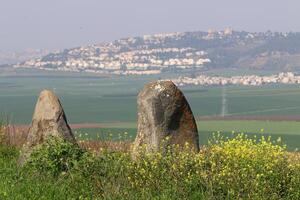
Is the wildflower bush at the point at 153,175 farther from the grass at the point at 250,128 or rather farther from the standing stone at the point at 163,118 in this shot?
the grass at the point at 250,128

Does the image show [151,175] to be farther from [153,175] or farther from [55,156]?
[55,156]

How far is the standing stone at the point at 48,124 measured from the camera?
1630cm

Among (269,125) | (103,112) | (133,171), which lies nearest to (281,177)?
(133,171)

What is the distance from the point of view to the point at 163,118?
1734 cm

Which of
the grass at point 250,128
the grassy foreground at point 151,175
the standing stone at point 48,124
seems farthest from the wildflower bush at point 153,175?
the grass at point 250,128

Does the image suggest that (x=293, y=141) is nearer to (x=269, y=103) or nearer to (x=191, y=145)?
(x=191, y=145)

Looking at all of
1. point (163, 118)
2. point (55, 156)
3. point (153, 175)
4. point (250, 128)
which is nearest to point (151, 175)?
point (153, 175)

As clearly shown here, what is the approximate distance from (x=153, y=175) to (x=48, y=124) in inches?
174

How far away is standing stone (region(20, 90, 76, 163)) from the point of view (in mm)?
16297

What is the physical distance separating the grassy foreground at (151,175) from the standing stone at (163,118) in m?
2.29

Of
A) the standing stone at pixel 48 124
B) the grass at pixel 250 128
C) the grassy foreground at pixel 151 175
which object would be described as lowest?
the grass at pixel 250 128

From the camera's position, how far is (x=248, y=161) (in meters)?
13.6

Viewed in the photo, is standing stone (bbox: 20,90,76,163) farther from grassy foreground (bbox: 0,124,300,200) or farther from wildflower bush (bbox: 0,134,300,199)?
wildflower bush (bbox: 0,134,300,199)

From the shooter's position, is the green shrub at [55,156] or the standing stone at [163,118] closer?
the green shrub at [55,156]
